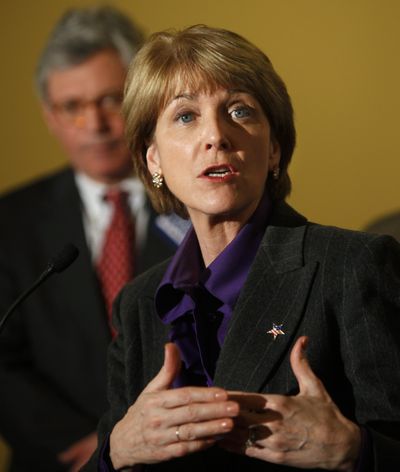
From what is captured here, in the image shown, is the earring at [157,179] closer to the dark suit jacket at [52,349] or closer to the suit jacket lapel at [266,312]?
the suit jacket lapel at [266,312]

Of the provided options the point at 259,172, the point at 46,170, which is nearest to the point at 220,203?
the point at 259,172

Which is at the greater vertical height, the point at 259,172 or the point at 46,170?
the point at 259,172

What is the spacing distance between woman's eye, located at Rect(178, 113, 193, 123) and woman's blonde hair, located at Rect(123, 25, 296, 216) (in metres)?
0.04

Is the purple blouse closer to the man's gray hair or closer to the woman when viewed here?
the woman

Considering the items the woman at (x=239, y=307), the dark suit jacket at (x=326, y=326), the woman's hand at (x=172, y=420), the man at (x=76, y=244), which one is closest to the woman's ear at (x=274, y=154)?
the woman at (x=239, y=307)

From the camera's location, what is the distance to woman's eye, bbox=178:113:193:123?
64.5 inches

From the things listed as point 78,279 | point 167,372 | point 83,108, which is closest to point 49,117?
point 83,108

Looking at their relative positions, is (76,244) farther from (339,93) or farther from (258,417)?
(258,417)

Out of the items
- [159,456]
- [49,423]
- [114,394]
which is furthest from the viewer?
[49,423]

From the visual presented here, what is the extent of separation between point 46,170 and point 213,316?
201cm

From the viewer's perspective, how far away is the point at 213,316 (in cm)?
167

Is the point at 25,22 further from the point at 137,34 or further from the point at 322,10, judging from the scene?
the point at 322,10

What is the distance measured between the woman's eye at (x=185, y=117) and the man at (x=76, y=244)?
44.0 inches

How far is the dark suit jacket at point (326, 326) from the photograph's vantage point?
4.72 feet
